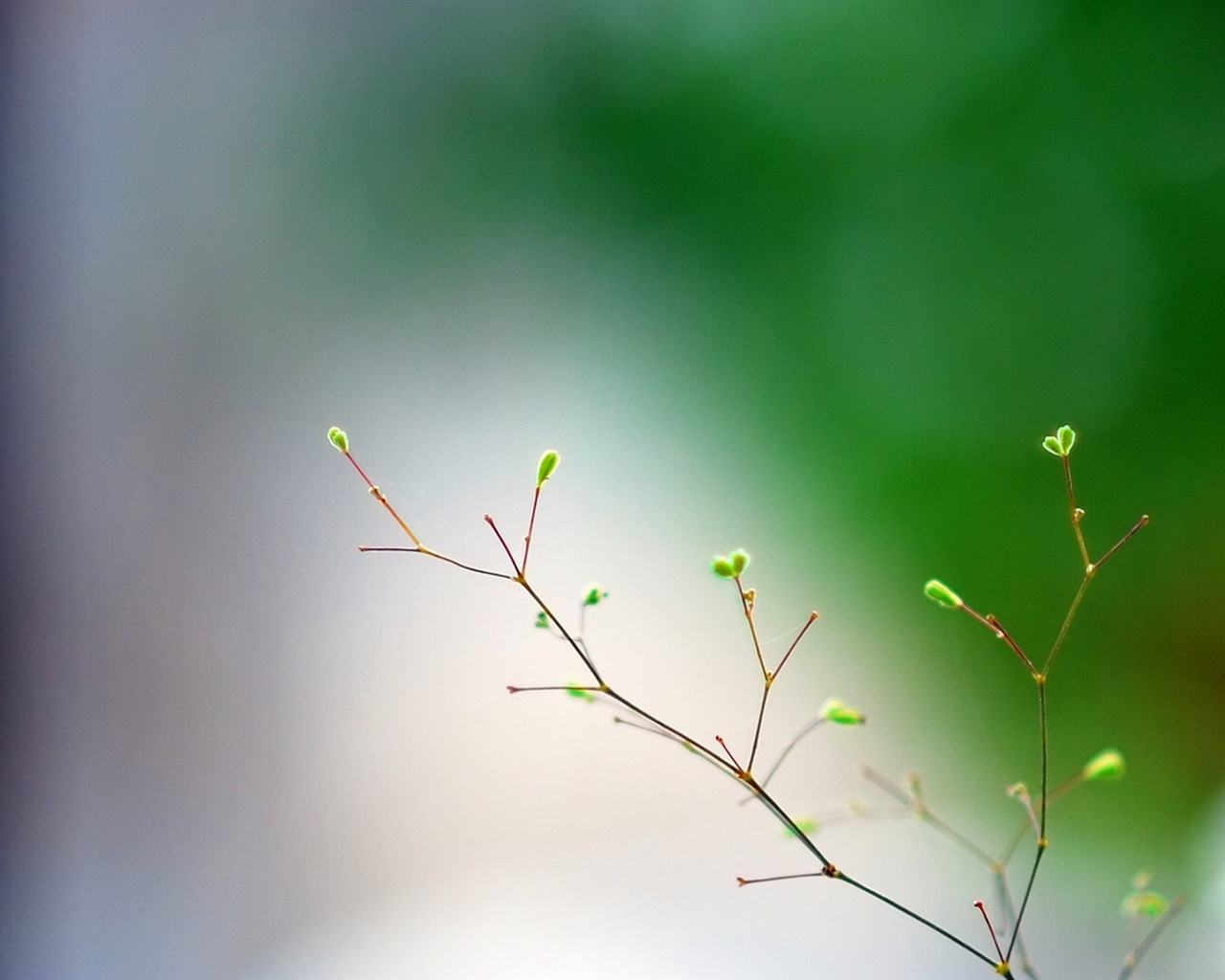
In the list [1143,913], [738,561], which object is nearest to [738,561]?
[738,561]

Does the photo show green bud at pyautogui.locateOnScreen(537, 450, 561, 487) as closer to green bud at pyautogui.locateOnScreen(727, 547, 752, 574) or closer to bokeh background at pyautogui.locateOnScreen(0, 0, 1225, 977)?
green bud at pyautogui.locateOnScreen(727, 547, 752, 574)

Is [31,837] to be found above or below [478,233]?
below

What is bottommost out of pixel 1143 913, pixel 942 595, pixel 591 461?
pixel 1143 913

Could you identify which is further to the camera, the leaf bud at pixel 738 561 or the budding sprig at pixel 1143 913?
the budding sprig at pixel 1143 913

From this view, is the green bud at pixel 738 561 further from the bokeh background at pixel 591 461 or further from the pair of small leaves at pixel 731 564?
the bokeh background at pixel 591 461

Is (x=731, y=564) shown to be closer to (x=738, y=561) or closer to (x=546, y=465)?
(x=738, y=561)

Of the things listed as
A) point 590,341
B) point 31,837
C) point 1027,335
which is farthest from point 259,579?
point 1027,335

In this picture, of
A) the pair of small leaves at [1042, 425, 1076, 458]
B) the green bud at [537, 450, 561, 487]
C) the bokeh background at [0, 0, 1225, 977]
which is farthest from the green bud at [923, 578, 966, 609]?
the bokeh background at [0, 0, 1225, 977]

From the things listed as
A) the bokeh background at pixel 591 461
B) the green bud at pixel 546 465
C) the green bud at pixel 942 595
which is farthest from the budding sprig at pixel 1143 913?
the green bud at pixel 546 465

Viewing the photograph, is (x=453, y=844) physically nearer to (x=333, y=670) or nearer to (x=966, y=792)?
(x=333, y=670)
